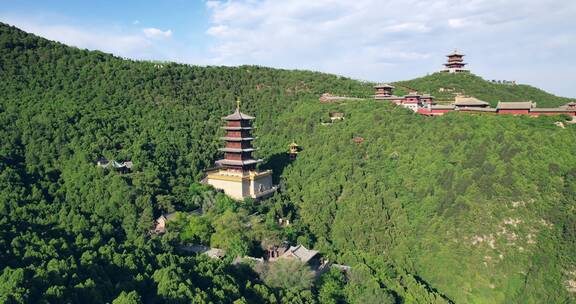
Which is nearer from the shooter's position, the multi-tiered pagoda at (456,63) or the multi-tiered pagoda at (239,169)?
the multi-tiered pagoda at (239,169)

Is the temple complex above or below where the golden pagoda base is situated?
above

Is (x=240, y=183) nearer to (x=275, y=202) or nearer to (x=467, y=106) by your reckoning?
(x=275, y=202)

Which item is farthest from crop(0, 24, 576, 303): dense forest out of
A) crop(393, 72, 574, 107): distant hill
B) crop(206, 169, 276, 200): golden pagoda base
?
crop(393, 72, 574, 107): distant hill

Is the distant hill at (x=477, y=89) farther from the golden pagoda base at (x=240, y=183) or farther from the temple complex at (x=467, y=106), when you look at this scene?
the golden pagoda base at (x=240, y=183)

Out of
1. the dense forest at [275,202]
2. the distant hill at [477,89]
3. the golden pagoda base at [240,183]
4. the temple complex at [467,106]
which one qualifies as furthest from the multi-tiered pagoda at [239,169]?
the distant hill at [477,89]

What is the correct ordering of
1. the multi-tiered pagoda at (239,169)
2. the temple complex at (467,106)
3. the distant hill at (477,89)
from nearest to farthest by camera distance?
the multi-tiered pagoda at (239,169)
the temple complex at (467,106)
the distant hill at (477,89)

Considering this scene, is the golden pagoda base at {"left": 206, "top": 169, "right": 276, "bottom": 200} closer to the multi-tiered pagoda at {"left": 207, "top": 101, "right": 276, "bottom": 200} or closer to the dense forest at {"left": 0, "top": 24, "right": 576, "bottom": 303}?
the multi-tiered pagoda at {"left": 207, "top": 101, "right": 276, "bottom": 200}

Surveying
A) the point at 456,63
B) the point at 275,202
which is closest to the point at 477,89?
the point at 456,63
